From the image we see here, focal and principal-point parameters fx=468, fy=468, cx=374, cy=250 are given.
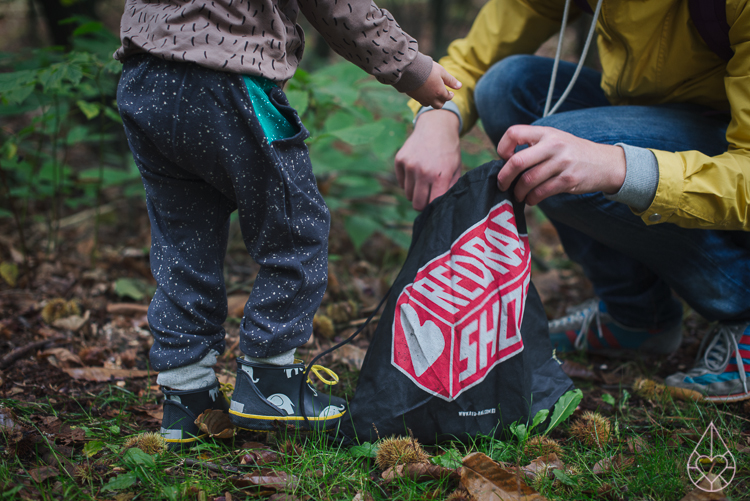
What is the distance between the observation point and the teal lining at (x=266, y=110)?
888 mm

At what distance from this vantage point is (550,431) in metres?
1.13

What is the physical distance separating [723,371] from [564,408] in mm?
549

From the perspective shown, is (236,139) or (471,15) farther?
(471,15)

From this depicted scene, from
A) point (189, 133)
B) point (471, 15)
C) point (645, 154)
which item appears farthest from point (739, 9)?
point (471, 15)

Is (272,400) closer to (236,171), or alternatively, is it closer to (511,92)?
(236,171)

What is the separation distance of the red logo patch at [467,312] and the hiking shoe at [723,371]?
60 centimetres

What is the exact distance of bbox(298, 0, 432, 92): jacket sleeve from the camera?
926mm

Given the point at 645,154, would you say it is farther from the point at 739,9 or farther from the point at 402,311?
the point at 402,311

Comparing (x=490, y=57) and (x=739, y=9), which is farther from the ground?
(x=739, y=9)

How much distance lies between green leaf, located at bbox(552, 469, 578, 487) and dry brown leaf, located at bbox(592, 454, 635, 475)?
8 cm

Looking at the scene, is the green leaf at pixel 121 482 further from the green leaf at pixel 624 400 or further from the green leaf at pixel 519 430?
the green leaf at pixel 624 400

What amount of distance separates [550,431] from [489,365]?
247 mm

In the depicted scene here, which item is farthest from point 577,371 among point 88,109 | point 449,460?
point 88,109

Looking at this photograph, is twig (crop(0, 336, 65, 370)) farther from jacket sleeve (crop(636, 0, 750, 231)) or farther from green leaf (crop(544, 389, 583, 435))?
jacket sleeve (crop(636, 0, 750, 231))
